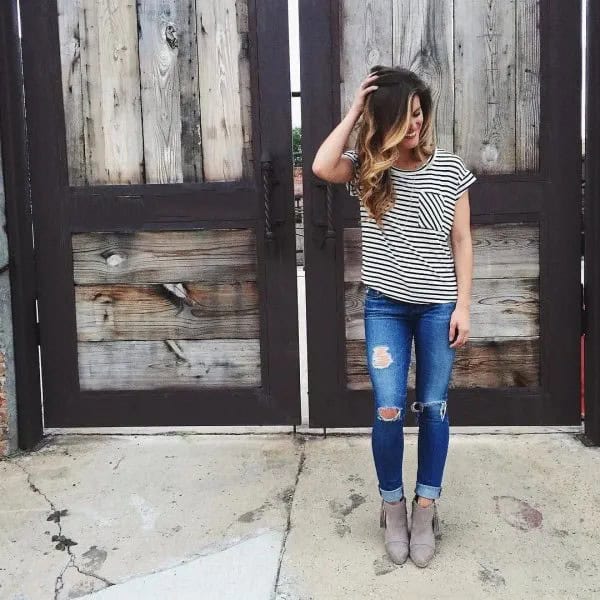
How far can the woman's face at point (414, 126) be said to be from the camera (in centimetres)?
198

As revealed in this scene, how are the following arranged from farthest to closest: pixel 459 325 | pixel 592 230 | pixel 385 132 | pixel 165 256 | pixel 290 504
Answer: pixel 165 256, pixel 592 230, pixel 290 504, pixel 459 325, pixel 385 132

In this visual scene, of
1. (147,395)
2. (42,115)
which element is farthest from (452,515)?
(42,115)

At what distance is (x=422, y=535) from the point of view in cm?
216

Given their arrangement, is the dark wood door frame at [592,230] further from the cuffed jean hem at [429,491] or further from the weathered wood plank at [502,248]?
the cuffed jean hem at [429,491]

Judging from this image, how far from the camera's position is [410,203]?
2.05 metres

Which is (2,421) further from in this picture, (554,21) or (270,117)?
(554,21)

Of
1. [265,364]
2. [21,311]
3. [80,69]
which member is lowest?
[265,364]

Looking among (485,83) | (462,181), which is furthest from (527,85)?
(462,181)

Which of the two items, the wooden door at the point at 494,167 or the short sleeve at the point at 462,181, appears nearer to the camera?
the short sleeve at the point at 462,181

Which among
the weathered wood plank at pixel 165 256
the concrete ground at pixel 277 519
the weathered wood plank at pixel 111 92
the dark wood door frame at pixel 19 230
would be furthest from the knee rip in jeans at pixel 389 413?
the dark wood door frame at pixel 19 230

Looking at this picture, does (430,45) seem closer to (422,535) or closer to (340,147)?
(340,147)

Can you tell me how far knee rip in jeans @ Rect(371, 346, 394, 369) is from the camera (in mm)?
2090

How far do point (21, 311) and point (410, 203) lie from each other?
203cm

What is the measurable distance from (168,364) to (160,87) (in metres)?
1.34
